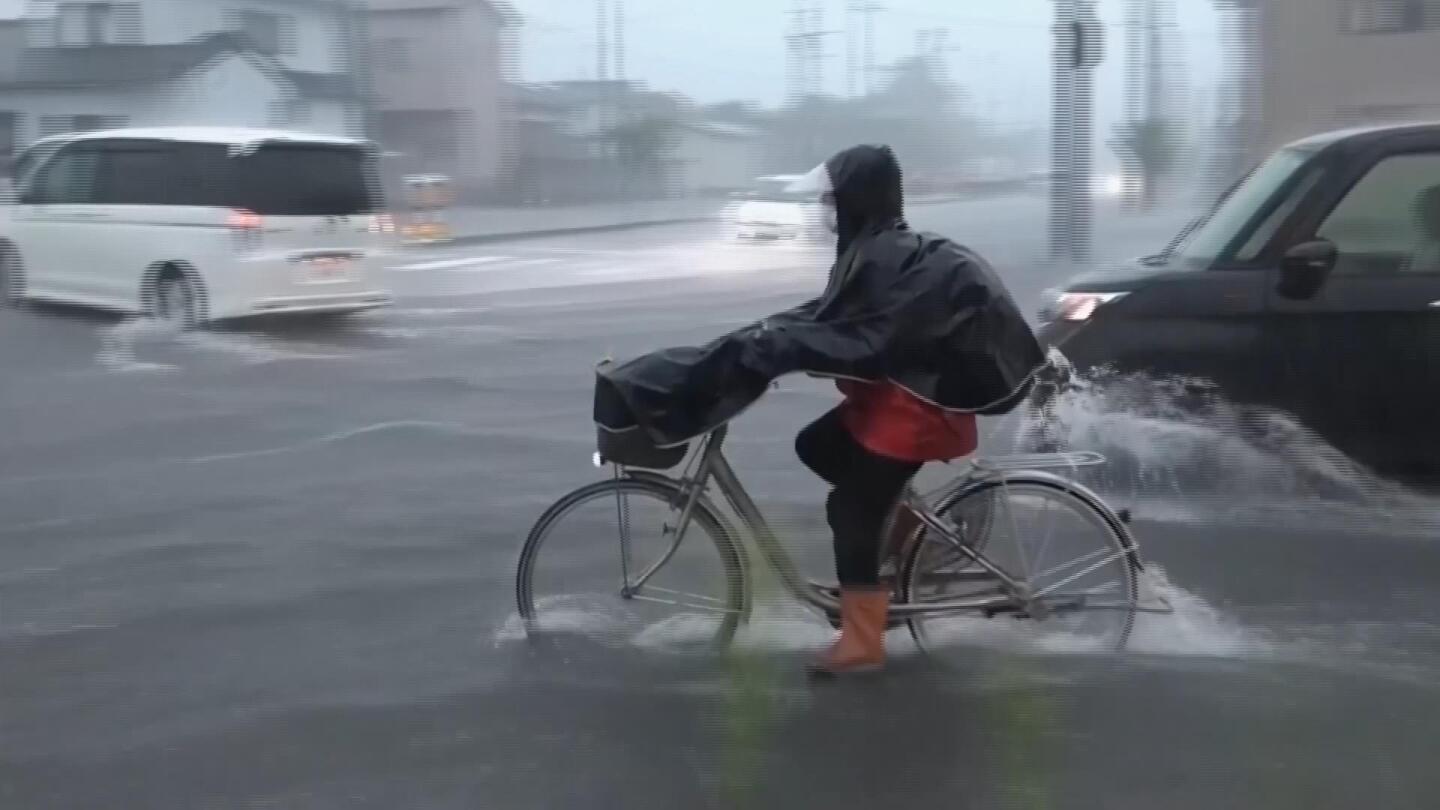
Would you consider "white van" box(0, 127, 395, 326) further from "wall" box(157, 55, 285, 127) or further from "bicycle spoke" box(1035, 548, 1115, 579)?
"bicycle spoke" box(1035, 548, 1115, 579)

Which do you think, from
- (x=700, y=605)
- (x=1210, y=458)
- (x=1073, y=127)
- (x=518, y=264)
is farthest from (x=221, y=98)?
(x=700, y=605)

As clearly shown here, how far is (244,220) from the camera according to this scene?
11.5 m

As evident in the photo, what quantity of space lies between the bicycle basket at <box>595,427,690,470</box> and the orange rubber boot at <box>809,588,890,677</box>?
2.03 feet

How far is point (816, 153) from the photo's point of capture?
28.4 ft

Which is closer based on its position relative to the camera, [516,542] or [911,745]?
[911,745]

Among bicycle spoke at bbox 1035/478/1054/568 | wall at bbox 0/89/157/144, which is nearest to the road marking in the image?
wall at bbox 0/89/157/144

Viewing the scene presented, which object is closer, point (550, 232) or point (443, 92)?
point (443, 92)

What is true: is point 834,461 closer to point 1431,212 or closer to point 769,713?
point 769,713

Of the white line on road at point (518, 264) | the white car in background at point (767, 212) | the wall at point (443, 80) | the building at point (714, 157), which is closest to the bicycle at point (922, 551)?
the white car in background at point (767, 212)

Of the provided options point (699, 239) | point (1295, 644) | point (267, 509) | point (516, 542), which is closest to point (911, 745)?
point (1295, 644)

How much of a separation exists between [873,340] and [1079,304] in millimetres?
2578

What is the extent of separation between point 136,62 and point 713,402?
30.3 ft

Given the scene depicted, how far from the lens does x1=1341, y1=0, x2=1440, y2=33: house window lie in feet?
25.2

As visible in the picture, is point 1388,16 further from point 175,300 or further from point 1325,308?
point 175,300
